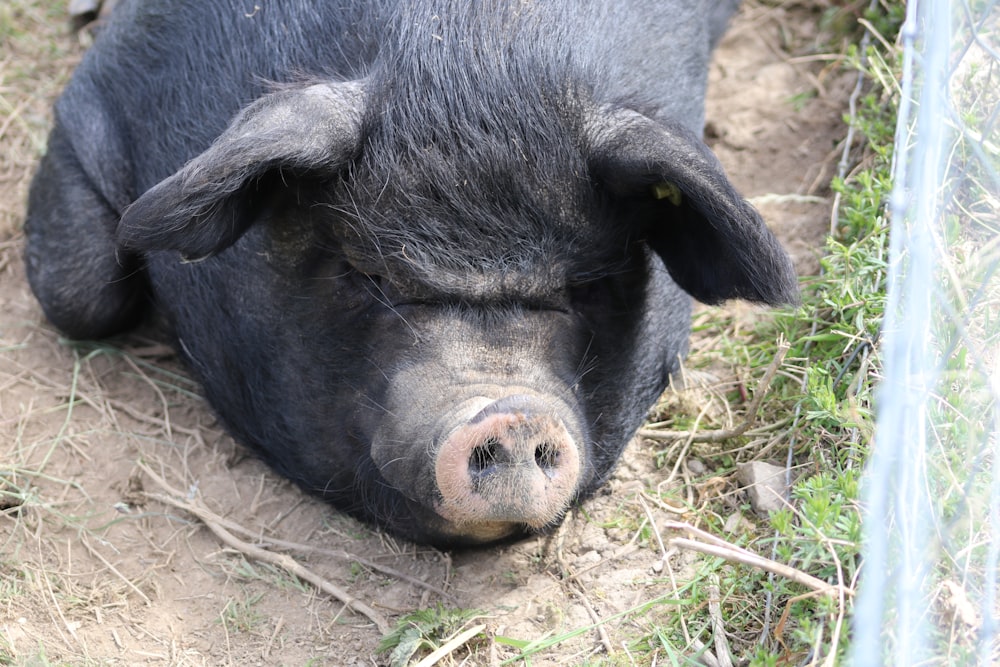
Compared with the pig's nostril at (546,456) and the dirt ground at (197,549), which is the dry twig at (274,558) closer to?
the dirt ground at (197,549)

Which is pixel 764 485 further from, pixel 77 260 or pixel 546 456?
pixel 77 260

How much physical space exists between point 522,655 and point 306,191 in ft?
5.09

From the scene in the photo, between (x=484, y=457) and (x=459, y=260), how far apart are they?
0.59 meters

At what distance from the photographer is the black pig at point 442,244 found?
10.6ft

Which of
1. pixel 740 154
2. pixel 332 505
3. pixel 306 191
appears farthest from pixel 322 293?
pixel 740 154

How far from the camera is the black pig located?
3.24 m

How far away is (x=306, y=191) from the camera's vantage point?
11.7 feet

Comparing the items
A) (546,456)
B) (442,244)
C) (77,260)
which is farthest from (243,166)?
(77,260)

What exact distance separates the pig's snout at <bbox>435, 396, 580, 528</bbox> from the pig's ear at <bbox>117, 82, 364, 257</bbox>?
901 mm

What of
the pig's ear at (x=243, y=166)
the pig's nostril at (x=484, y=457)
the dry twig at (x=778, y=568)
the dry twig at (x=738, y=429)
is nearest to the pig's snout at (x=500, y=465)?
the pig's nostril at (x=484, y=457)

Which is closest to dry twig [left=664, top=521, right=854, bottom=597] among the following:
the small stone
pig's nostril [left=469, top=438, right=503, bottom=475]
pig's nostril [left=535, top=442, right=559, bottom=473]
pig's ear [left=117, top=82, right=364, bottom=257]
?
pig's nostril [left=535, top=442, right=559, bottom=473]

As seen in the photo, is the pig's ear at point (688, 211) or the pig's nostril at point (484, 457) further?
the pig's ear at point (688, 211)

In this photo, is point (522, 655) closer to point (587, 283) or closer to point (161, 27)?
point (587, 283)

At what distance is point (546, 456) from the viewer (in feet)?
10.5
